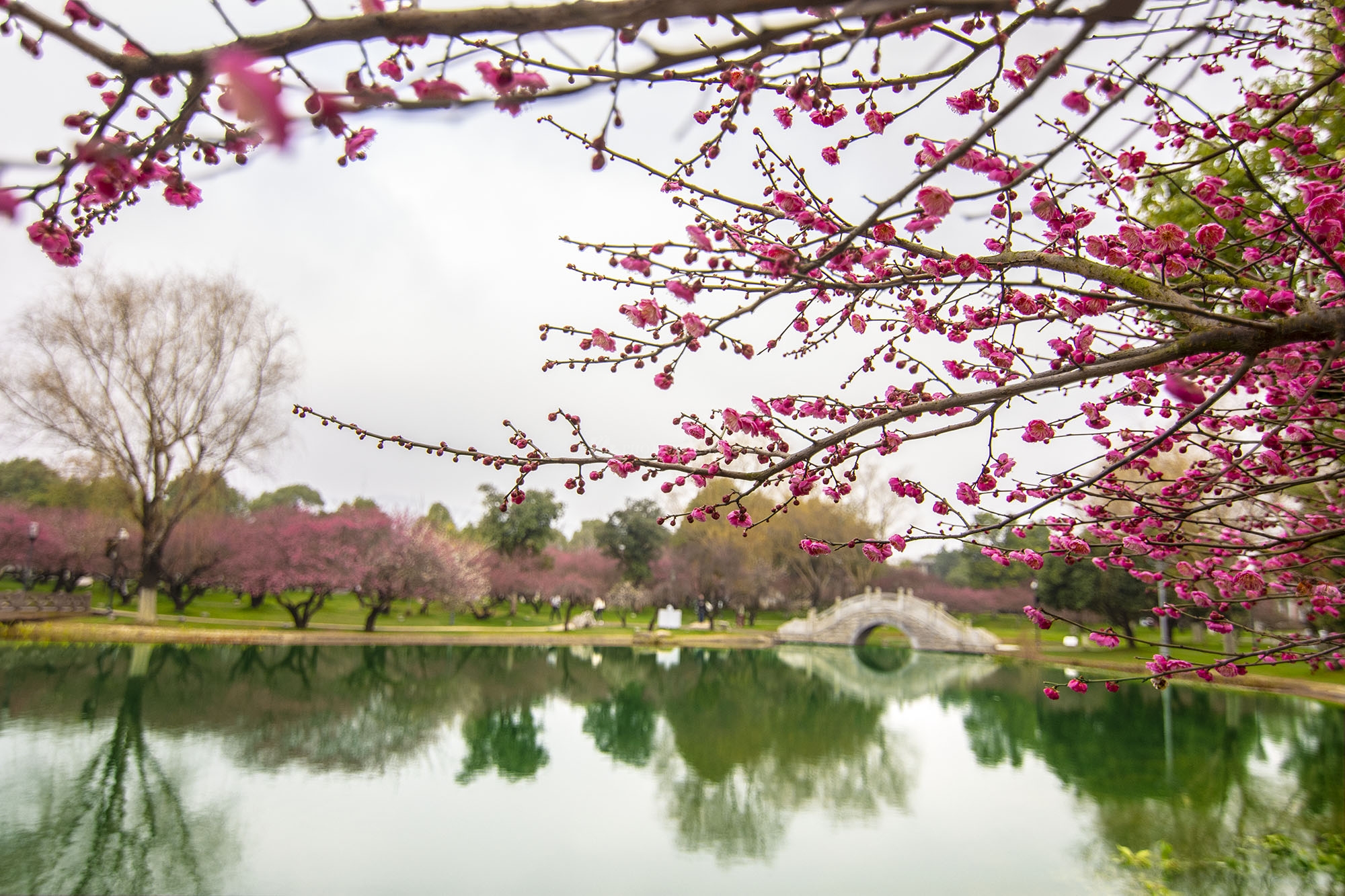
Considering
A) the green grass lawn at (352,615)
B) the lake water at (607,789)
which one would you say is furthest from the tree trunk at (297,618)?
the lake water at (607,789)

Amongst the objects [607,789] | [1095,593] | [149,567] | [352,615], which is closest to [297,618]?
[149,567]

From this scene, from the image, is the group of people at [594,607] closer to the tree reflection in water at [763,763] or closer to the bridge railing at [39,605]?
the tree reflection in water at [763,763]

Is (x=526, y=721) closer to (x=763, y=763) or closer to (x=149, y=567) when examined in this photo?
(x=763, y=763)

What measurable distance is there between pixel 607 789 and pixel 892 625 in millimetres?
27481

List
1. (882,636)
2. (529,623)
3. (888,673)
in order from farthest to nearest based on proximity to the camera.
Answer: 1. (882,636)
2. (529,623)
3. (888,673)

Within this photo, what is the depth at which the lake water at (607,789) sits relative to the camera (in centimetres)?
697

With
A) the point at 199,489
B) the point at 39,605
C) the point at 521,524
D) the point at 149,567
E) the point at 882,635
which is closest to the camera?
the point at 149,567

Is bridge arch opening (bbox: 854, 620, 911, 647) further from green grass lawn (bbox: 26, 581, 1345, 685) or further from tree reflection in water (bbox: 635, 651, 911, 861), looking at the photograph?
tree reflection in water (bbox: 635, 651, 911, 861)

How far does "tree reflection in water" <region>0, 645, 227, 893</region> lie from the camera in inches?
235

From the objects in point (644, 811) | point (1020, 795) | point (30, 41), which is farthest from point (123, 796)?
point (1020, 795)

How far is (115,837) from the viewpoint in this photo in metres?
6.82

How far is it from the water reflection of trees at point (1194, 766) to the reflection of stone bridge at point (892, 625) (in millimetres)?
11669

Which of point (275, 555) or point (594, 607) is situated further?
point (594, 607)

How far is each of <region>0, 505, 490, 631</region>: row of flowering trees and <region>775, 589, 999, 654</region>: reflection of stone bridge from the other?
15.9 metres
